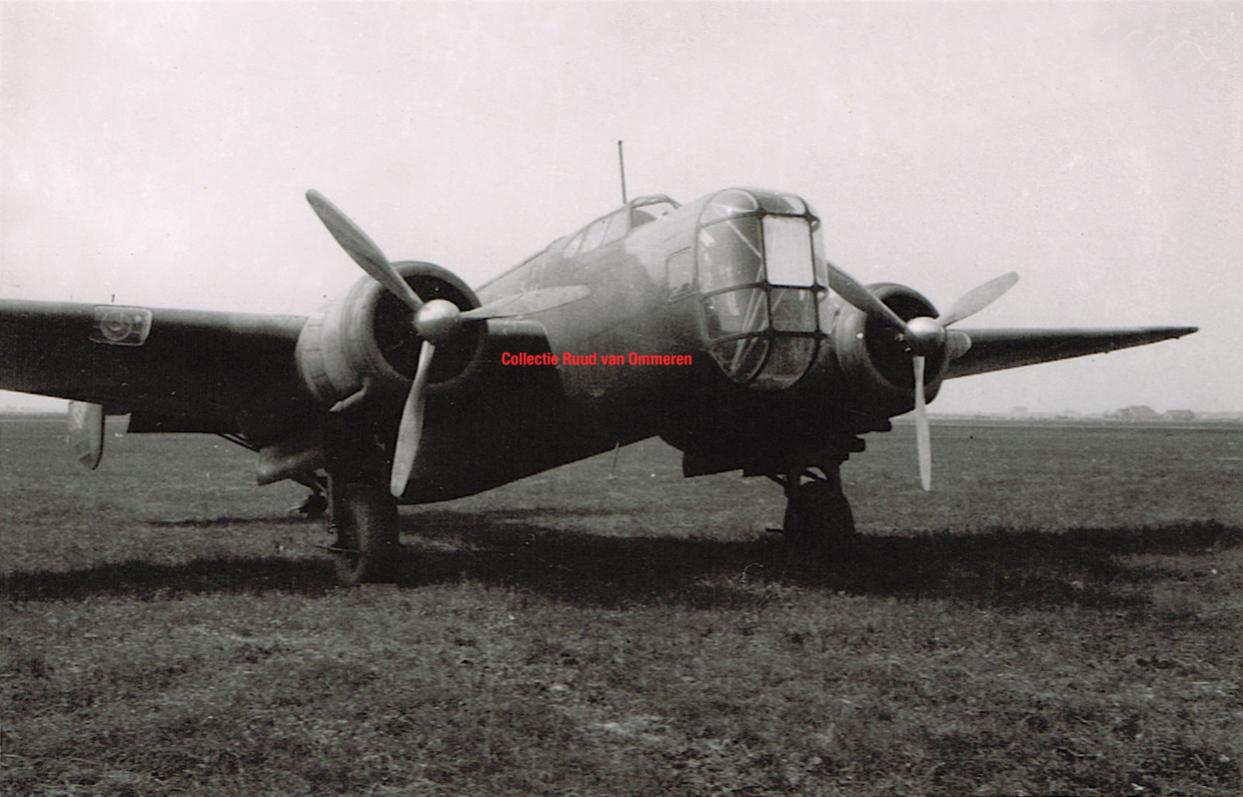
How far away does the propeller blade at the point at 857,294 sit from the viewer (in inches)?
322

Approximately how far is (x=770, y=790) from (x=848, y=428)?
5.66 metres

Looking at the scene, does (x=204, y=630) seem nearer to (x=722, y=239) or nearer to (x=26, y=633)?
(x=26, y=633)

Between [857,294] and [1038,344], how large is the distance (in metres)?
4.72

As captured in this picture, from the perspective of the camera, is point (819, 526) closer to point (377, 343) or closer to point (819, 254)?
point (819, 254)

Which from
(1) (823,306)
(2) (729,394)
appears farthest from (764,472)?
(1) (823,306)

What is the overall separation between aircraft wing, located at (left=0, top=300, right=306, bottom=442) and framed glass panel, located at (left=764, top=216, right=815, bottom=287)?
4314mm

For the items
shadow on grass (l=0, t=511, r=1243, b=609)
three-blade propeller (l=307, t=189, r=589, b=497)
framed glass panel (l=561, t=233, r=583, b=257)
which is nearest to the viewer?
three-blade propeller (l=307, t=189, r=589, b=497)

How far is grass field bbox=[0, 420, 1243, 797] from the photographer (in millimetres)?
4152

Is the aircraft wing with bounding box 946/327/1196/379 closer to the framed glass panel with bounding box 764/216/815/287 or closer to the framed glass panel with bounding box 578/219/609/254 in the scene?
the framed glass panel with bounding box 764/216/815/287

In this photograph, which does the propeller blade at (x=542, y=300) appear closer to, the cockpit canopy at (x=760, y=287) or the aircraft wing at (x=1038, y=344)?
the cockpit canopy at (x=760, y=287)

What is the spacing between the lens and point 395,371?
25.5 ft

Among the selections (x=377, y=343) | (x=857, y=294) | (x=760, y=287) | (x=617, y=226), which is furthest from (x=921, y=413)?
(x=377, y=343)

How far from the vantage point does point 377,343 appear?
306 inches

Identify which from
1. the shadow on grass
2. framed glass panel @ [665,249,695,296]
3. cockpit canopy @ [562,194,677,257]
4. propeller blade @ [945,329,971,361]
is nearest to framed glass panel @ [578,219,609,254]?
cockpit canopy @ [562,194,677,257]
